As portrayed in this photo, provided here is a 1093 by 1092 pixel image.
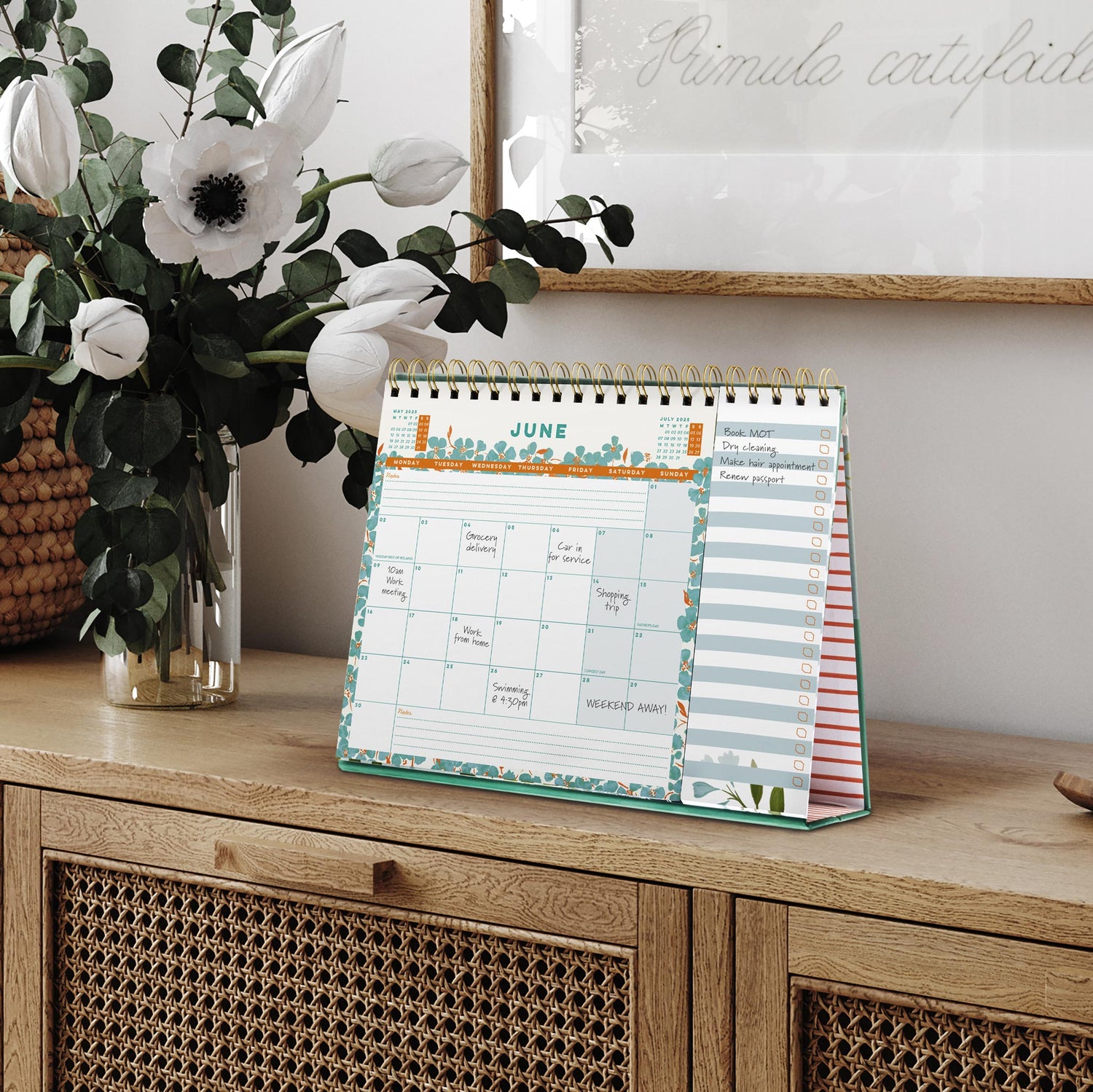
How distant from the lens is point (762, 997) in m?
0.67

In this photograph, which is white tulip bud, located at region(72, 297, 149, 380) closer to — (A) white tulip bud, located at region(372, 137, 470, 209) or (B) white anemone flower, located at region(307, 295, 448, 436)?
(B) white anemone flower, located at region(307, 295, 448, 436)

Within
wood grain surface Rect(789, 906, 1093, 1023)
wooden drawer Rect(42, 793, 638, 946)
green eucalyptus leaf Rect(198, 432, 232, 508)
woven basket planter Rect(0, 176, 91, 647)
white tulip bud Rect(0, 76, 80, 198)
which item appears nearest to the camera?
wood grain surface Rect(789, 906, 1093, 1023)

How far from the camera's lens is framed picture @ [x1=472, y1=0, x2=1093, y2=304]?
0.94m

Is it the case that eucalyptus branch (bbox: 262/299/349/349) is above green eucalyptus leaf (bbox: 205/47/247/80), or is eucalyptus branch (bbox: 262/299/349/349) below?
below

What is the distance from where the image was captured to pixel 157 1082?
0.87 metres

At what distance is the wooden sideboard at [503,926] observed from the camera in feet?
2.11

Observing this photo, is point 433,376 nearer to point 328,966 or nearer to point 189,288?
point 189,288

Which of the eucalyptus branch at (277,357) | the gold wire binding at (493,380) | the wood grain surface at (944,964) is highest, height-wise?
the eucalyptus branch at (277,357)

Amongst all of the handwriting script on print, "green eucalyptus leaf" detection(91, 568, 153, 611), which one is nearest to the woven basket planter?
"green eucalyptus leaf" detection(91, 568, 153, 611)

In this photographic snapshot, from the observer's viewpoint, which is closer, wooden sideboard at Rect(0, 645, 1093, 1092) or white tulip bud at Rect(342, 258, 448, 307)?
wooden sideboard at Rect(0, 645, 1093, 1092)

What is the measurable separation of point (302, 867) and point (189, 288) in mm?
447

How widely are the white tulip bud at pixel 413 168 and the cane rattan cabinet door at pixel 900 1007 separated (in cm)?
60

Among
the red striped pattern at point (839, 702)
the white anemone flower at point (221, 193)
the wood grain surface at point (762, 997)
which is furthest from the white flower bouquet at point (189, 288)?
the wood grain surface at point (762, 997)

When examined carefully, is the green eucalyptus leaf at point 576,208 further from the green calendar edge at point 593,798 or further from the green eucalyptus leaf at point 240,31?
the green calendar edge at point 593,798
